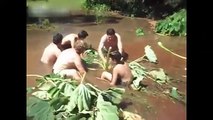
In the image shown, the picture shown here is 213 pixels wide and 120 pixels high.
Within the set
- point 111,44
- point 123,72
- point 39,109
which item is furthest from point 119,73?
point 39,109

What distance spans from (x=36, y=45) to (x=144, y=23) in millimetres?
451

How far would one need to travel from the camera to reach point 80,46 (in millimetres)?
1606

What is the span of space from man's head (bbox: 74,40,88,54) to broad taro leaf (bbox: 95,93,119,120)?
0.20 metres

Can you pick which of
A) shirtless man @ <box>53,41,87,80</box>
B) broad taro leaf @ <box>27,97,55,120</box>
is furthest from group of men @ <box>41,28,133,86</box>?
broad taro leaf @ <box>27,97,55,120</box>

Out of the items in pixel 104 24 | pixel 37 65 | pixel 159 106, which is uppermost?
pixel 104 24

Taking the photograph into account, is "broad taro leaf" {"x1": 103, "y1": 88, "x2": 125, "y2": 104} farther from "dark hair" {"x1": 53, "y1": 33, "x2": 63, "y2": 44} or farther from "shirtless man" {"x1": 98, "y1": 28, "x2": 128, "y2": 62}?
"dark hair" {"x1": 53, "y1": 33, "x2": 63, "y2": 44}

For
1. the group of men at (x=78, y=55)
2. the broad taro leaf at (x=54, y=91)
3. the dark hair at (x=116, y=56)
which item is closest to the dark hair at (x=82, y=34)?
the group of men at (x=78, y=55)

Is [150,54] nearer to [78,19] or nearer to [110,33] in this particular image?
[110,33]

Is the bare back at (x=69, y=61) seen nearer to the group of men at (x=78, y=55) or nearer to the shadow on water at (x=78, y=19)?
the group of men at (x=78, y=55)

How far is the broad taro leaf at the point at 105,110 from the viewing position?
1528 millimetres

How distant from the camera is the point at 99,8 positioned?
1648 millimetres
